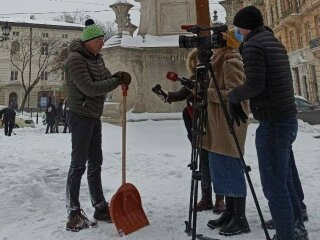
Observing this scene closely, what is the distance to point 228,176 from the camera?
3.28 meters

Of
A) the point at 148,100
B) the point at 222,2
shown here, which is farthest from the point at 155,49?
the point at 222,2

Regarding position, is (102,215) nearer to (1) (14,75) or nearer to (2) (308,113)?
(2) (308,113)

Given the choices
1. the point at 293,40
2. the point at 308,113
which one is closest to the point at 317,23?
the point at 293,40

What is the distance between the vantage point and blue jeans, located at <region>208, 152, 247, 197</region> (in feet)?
10.6

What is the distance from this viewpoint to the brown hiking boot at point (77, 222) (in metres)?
3.28

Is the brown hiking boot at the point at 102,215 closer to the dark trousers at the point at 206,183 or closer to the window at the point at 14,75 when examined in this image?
the dark trousers at the point at 206,183

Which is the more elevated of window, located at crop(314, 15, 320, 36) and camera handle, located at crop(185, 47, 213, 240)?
window, located at crop(314, 15, 320, 36)

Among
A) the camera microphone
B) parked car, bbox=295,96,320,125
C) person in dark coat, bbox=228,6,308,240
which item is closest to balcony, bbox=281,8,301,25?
parked car, bbox=295,96,320,125

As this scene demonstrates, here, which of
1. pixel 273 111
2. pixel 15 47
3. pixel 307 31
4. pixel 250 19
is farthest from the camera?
pixel 15 47

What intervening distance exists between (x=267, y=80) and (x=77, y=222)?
211 centimetres

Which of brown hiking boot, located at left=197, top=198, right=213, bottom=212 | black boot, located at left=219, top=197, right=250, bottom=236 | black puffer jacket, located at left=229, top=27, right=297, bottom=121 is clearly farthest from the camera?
brown hiking boot, located at left=197, top=198, right=213, bottom=212

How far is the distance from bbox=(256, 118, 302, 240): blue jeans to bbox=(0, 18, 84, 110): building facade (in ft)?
159

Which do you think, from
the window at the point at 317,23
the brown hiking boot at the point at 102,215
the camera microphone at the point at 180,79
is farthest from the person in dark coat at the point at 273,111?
the window at the point at 317,23

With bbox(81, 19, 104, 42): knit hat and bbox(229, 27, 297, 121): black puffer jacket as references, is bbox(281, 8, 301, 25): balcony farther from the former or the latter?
bbox(229, 27, 297, 121): black puffer jacket
